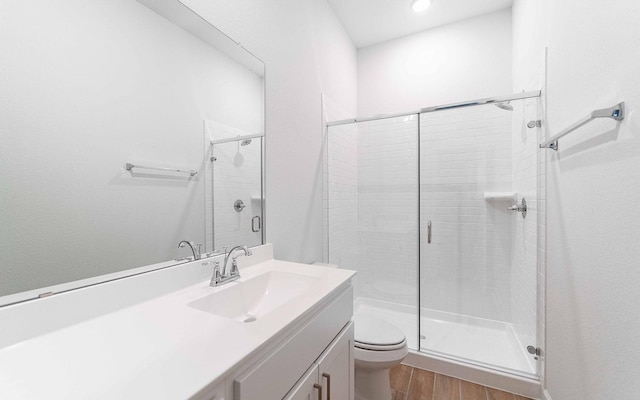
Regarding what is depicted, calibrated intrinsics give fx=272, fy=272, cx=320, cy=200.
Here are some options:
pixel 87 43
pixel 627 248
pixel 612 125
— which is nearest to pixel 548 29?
pixel 612 125

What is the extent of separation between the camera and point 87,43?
32.5 inches

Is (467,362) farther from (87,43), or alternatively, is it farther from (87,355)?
(87,43)

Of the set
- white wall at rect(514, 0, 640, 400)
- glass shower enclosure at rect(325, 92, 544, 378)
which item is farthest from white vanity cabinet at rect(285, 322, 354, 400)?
glass shower enclosure at rect(325, 92, 544, 378)

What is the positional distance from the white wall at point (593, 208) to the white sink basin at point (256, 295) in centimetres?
101

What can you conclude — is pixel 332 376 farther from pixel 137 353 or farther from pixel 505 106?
pixel 505 106

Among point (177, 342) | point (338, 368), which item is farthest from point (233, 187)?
point (338, 368)

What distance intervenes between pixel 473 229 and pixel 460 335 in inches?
35.1

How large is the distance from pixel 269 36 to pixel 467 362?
2436 mm

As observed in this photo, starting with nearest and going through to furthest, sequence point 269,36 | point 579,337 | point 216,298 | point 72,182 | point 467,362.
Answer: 1. point 72,182
2. point 216,298
3. point 579,337
4. point 269,36
5. point 467,362

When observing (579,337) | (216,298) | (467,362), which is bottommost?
(467,362)

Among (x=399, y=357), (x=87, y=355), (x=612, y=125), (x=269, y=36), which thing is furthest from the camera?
(x=269, y=36)

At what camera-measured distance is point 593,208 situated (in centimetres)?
102

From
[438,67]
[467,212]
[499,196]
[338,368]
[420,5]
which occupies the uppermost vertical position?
[420,5]

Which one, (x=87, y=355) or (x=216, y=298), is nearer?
(x=87, y=355)
